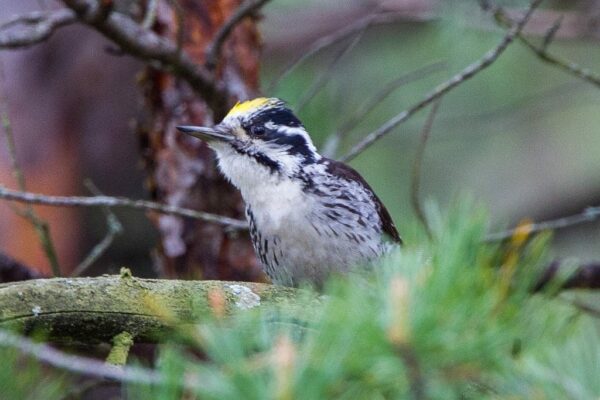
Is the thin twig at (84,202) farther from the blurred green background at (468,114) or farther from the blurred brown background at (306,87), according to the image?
the blurred brown background at (306,87)

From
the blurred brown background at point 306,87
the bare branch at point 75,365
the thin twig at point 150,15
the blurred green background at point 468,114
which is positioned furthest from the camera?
the blurred green background at point 468,114

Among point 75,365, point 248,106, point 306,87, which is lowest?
point 75,365

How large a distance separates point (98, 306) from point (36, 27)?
6.90 feet

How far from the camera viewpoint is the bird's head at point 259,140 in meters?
4.12

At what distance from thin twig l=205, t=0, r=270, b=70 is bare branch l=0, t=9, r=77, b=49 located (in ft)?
2.18

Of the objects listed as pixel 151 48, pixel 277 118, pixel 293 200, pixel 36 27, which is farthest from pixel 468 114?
pixel 36 27

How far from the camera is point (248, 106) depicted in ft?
14.2

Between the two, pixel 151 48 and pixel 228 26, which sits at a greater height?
pixel 228 26

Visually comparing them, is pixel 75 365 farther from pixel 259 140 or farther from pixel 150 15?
pixel 150 15

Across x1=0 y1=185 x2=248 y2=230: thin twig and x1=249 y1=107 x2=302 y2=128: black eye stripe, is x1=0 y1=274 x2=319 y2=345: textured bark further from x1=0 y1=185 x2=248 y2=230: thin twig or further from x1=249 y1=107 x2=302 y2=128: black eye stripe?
x1=249 y1=107 x2=302 y2=128: black eye stripe

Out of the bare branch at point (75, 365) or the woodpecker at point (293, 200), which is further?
the woodpecker at point (293, 200)

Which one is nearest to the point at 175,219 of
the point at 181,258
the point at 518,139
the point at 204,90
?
the point at 181,258

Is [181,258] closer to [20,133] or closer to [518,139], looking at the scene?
[20,133]

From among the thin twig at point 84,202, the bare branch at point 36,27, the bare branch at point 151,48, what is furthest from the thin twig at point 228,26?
the thin twig at point 84,202
